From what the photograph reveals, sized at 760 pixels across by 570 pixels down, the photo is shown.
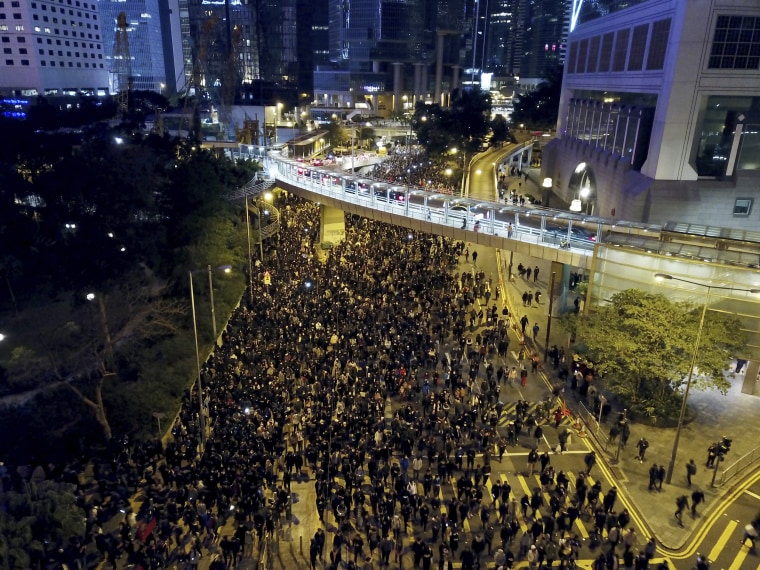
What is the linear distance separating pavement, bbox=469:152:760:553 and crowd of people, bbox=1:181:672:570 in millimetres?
1202

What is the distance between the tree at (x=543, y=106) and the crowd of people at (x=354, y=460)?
228 feet

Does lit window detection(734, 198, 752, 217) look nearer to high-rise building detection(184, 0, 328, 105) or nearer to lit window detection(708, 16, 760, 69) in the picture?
lit window detection(708, 16, 760, 69)

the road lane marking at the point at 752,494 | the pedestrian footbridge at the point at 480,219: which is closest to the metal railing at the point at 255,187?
the pedestrian footbridge at the point at 480,219

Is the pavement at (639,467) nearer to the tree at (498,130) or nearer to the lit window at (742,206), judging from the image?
the lit window at (742,206)

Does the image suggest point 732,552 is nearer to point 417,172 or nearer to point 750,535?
point 750,535

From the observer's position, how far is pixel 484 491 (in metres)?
17.0

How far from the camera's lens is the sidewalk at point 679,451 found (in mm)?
16062

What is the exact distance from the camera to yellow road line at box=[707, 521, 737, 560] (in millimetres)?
14758

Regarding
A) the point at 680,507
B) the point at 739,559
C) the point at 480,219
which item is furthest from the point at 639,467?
the point at 480,219

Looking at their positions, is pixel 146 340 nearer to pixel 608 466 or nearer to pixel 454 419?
pixel 454 419

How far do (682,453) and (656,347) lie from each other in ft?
12.1

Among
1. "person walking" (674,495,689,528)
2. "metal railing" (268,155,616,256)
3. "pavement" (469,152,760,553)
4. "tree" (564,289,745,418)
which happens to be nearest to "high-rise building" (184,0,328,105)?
"metal railing" (268,155,616,256)

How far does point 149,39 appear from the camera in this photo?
137250 millimetres

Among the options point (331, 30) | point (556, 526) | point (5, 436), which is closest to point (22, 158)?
point (5, 436)
